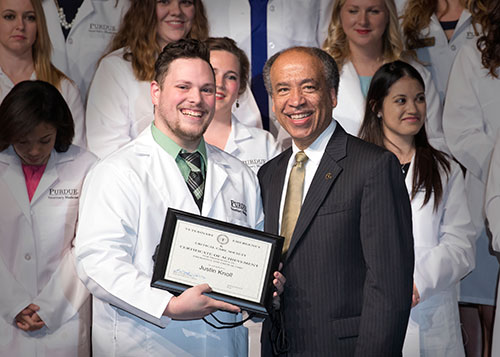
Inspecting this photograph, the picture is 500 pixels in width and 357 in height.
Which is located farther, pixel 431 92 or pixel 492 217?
pixel 431 92

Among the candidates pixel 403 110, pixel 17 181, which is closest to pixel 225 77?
pixel 403 110

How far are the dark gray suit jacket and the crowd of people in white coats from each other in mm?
912

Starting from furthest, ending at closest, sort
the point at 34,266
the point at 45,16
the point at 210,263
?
the point at 45,16, the point at 34,266, the point at 210,263

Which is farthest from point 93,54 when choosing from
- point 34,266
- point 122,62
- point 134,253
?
point 134,253

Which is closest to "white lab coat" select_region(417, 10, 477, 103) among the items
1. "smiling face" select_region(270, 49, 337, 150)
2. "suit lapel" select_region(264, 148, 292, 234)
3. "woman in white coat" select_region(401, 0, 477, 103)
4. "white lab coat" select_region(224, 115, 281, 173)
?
"woman in white coat" select_region(401, 0, 477, 103)

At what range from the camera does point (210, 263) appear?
2301mm

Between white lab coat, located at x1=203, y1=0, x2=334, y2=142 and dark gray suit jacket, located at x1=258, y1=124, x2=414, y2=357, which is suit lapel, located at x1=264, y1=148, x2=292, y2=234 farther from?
white lab coat, located at x1=203, y1=0, x2=334, y2=142

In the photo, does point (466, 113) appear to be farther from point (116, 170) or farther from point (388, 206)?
point (116, 170)

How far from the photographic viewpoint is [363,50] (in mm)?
3713

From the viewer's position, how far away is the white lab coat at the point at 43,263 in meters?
3.21

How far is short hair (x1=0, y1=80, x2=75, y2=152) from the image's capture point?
10.7 feet

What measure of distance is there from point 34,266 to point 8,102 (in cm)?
82

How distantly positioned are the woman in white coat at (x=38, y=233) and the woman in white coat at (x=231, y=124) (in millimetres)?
797

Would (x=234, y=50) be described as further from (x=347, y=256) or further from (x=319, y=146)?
(x=347, y=256)
